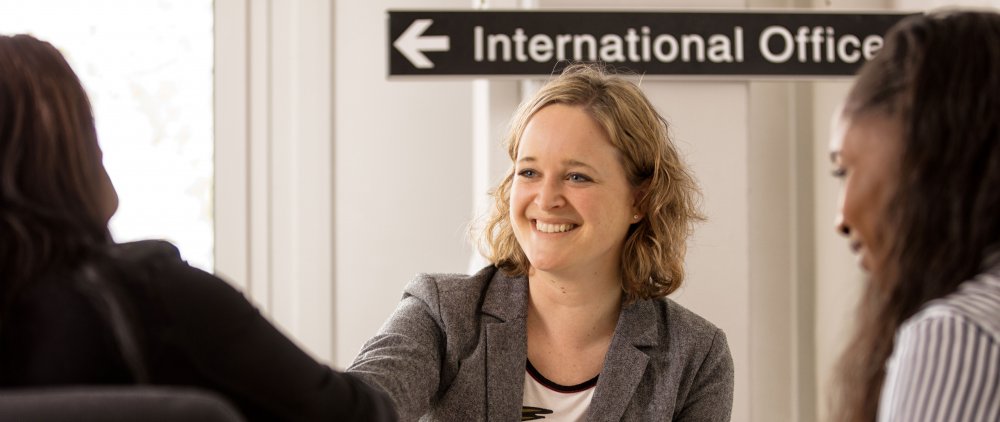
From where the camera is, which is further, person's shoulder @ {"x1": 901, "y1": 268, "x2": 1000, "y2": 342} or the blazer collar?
the blazer collar

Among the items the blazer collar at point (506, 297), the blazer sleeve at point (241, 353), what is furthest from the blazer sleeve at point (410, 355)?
the blazer sleeve at point (241, 353)

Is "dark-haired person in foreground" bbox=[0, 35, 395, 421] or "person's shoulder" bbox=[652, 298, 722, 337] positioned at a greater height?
"dark-haired person in foreground" bbox=[0, 35, 395, 421]

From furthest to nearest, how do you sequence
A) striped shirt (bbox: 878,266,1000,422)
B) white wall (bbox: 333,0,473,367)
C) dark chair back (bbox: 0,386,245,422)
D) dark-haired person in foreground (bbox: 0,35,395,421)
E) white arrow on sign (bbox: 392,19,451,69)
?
white wall (bbox: 333,0,473,367) → white arrow on sign (bbox: 392,19,451,69) → dark-haired person in foreground (bbox: 0,35,395,421) → striped shirt (bbox: 878,266,1000,422) → dark chair back (bbox: 0,386,245,422)

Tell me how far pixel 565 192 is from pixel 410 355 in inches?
17.6

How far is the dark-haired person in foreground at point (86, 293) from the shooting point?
45.7 inches

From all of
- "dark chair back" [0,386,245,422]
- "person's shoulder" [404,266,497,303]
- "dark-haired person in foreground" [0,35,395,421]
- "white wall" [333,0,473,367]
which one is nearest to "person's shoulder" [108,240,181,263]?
"dark-haired person in foreground" [0,35,395,421]

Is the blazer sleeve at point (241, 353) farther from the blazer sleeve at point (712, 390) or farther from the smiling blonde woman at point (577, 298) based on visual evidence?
the blazer sleeve at point (712, 390)

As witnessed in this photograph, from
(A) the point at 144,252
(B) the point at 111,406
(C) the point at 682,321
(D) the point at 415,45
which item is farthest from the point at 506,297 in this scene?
(B) the point at 111,406

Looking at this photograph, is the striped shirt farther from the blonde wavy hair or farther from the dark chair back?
the blonde wavy hair

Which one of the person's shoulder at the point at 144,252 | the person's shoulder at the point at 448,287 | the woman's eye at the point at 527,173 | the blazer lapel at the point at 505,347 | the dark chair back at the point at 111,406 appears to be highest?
the woman's eye at the point at 527,173

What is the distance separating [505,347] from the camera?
7.20ft

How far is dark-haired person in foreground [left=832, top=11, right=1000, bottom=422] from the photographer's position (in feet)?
3.31

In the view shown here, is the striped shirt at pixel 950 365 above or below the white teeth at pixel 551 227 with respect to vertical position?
below

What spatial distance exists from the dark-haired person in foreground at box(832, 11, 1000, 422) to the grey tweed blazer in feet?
3.08
